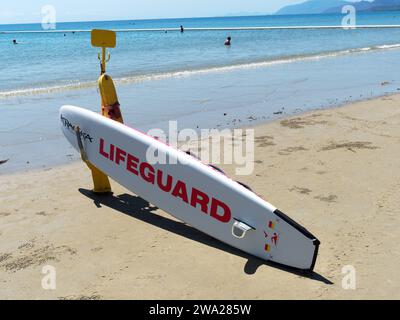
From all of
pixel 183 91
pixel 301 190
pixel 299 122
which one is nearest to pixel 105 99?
pixel 301 190

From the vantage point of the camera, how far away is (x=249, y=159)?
709 centimetres

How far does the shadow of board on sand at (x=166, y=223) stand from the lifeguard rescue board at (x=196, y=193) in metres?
0.06

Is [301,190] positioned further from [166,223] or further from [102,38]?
[102,38]

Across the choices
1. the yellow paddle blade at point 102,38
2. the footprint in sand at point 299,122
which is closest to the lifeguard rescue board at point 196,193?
the yellow paddle blade at point 102,38

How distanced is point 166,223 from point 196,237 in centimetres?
52

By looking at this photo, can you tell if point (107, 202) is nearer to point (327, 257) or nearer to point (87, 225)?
point (87, 225)

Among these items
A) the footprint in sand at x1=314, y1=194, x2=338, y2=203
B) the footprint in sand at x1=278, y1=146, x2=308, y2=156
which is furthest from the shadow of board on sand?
the footprint in sand at x1=278, y1=146, x2=308, y2=156

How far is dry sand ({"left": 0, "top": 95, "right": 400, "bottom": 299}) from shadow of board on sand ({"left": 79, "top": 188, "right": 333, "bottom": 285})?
0.05ft

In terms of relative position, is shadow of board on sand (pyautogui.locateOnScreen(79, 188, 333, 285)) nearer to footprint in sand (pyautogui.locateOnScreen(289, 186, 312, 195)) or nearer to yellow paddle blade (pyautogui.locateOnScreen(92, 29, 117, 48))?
footprint in sand (pyautogui.locateOnScreen(289, 186, 312, 195))

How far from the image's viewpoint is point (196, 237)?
15.4 ft

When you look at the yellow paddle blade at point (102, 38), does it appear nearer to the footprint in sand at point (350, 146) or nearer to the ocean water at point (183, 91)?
the ocean water at point (183, 91)

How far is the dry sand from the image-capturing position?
Result: 3.80 metres
